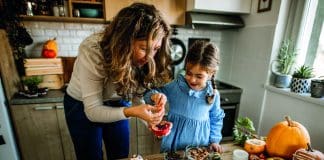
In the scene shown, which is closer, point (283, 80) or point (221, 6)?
point (283, 80)

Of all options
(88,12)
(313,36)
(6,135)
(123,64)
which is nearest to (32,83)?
(6,135)

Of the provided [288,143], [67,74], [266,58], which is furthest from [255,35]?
[67,74]

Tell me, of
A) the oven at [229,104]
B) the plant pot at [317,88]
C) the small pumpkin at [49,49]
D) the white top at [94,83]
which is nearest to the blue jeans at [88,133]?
the white top at [94,83]

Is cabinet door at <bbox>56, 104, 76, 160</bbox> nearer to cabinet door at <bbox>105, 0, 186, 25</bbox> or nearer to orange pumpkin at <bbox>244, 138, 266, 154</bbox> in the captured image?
cabinet door at <bbox>105, 0, 186, 25</bbox>

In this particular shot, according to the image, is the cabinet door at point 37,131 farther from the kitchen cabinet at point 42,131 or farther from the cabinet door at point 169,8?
the cabinet door at point 169,8

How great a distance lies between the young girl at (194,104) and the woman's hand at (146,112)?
0.68 feet

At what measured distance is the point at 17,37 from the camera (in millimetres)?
1512

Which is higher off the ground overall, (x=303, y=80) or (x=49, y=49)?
(x=49, y=49)

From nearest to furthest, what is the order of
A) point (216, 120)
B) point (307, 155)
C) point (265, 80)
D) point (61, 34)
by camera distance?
point (307, 155)
point (216, 120)
point (265, 80)
point (61, 34)

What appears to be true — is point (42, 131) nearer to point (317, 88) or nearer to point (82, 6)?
point (82, 6)

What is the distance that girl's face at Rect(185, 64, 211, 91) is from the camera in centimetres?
91

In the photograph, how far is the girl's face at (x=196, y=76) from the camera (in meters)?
0.91

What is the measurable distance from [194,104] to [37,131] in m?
1.40

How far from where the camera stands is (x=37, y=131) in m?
1.58
